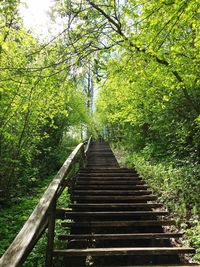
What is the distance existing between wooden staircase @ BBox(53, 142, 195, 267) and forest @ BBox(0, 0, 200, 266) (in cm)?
66

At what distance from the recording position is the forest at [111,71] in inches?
187

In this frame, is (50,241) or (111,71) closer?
(50,241)

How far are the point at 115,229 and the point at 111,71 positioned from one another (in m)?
4.49

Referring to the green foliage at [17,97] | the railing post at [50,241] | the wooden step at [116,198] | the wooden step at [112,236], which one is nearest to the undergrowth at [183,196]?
the wooden step at [112,236]

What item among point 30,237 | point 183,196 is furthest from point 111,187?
point 30,237

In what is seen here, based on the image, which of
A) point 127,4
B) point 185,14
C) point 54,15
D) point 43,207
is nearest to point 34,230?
point 43,207

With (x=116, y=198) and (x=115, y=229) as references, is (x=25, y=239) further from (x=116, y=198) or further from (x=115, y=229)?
(x=116, y=198)

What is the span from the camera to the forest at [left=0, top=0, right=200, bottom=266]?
187 inches

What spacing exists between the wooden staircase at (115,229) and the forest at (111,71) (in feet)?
2.18

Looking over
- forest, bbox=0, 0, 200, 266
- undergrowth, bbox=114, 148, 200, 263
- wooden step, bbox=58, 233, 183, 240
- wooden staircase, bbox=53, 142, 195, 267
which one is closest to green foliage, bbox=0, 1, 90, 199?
forest, bbox=0, 0, 200, 266

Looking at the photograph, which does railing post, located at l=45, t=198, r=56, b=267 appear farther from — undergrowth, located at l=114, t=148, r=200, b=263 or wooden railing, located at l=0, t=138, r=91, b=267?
undergrowth, located at l=114, t=148, r=200, b=263

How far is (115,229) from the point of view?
465cm

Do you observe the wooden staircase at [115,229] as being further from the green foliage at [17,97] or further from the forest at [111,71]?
the green foliage at [17,97]

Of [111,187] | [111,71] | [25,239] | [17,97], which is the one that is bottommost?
[25,239]
